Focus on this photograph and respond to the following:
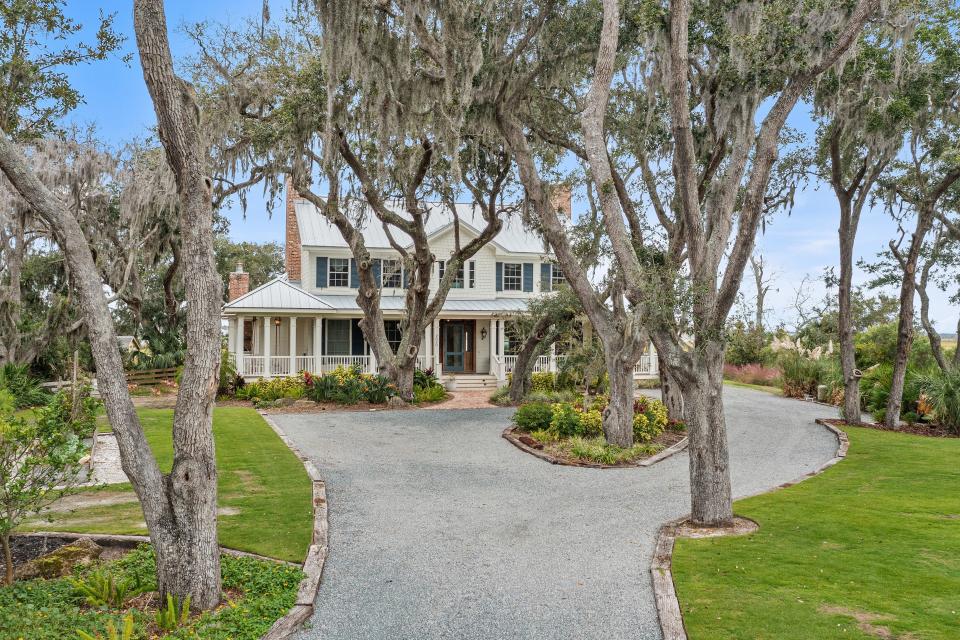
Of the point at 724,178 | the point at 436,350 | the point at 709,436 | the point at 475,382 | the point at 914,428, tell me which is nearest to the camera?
the point at 709,436

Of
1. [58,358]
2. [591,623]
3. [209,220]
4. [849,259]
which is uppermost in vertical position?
[849,259]

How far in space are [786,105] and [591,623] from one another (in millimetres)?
5698

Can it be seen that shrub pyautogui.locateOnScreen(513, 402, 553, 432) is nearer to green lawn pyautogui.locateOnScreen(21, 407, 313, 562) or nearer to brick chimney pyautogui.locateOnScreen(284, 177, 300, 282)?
green lawn pyautogui.locateOnScreen(21, 407, 313, 562)

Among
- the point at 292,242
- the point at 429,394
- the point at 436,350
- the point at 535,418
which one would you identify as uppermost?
the point at 292,242

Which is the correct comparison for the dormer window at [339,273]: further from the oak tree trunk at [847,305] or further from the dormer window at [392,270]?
the oak tree trunk at [847,305]

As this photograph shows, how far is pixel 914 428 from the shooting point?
51.5 feet

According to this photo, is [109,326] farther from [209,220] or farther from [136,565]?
[136,565]

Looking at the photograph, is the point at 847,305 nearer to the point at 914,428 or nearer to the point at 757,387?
the point at 914,428

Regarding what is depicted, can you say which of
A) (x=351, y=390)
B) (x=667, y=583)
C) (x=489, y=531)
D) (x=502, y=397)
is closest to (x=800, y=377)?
(x=502, y=397)

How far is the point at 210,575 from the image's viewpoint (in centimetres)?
505

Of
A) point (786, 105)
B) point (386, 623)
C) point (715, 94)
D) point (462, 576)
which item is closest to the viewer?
point (386, 623)

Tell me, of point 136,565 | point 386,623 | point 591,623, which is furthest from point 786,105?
point 136,565

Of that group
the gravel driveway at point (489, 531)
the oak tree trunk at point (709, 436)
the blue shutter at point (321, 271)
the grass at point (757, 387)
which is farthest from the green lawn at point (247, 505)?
the grass at point (757, 387)

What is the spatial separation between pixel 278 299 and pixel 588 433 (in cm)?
1342
